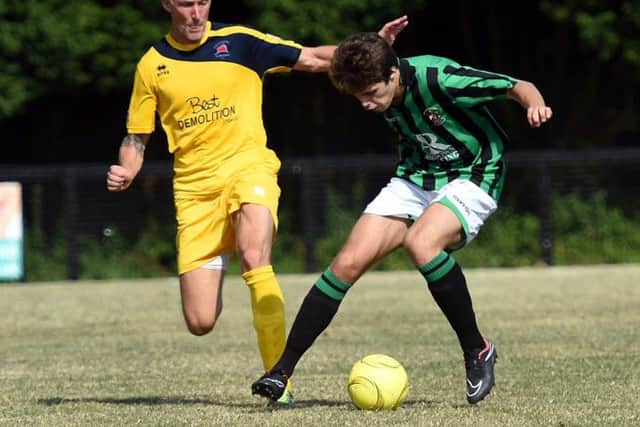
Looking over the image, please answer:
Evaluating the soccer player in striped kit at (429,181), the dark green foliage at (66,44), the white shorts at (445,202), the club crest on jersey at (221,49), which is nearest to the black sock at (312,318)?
the soccer player in striped kit at (429,181)

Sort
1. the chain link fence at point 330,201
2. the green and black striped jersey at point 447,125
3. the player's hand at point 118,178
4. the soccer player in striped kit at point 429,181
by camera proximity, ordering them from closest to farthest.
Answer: the soccer player in striped kit at point 429,181 → the green and black striped jersey at point 447,125 → the player's hand at point 118,178 → the chain link fence at point 330,201

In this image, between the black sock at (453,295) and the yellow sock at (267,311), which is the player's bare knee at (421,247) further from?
the yellow sock at (267,311)

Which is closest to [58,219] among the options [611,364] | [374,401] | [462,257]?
[462,257]

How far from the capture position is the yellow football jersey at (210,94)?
22.3ft

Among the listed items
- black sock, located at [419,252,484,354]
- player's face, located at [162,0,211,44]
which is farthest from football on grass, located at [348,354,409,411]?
player's face, located at [162,0,211,44]

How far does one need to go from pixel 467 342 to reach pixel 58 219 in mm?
13759

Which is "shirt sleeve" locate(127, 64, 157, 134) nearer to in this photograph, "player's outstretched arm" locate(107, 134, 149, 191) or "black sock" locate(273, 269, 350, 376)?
"player's outstretched arm" locate(107, 134, 149, 191)

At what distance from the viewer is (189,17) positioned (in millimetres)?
6738

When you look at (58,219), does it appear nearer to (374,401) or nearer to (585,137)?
(585,137)

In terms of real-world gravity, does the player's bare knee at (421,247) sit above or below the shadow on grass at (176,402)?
above

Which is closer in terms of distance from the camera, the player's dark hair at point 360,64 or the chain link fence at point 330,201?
the player's dark hair at point 360,64

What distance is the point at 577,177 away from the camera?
19.4 meters

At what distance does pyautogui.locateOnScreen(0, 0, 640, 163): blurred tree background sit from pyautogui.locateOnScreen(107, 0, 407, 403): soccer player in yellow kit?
39.0 feet

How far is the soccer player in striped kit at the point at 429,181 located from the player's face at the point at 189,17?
0.88 m
